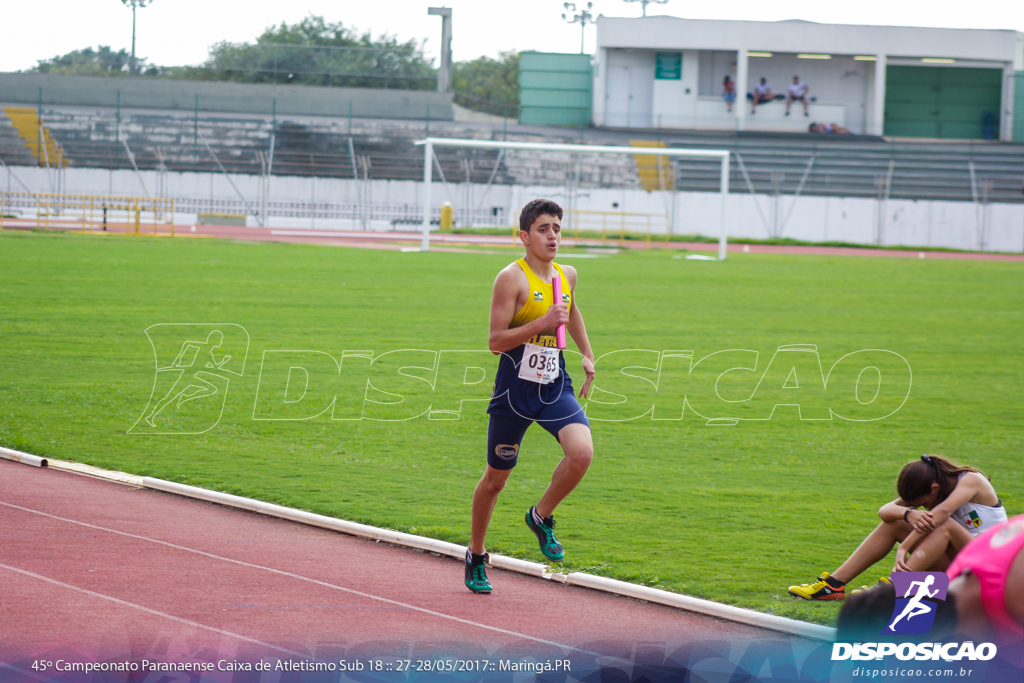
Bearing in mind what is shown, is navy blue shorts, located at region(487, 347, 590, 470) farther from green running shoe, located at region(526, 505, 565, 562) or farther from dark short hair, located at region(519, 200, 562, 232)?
dark short hair, located at region(519, 200, 562, 232)

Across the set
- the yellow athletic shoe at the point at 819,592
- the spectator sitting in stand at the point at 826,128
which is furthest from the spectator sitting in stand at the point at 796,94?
the yellow athletic shoe at the point at 819,592

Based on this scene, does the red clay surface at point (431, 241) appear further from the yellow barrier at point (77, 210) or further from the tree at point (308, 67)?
the tree at point (308, 67)

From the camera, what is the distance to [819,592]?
16.8 feet

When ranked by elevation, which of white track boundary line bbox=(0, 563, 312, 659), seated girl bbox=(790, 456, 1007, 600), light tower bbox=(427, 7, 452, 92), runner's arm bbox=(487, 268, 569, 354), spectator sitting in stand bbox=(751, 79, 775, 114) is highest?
light tower bbox=(427, 7, 452, 92)

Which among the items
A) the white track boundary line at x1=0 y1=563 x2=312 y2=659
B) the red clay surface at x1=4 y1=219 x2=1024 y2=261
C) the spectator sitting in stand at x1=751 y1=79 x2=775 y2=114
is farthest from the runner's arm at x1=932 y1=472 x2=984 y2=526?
the spectator sitting in stand at x1=751 y1=79 x2=775 y2=114

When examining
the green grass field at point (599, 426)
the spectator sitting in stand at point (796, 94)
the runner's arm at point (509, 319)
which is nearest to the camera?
the runner's arm at point (509, 319)

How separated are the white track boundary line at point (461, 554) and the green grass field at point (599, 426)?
188mm

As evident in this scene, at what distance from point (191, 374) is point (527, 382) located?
695 cm

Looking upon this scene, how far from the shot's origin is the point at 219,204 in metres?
47.0

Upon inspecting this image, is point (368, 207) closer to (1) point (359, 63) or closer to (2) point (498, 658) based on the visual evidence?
(1) point (359, 63)

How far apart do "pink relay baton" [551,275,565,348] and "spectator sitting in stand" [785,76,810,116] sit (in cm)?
5665

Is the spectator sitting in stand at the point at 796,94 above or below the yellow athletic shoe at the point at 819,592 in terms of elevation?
above

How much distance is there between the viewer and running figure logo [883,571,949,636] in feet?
8.77

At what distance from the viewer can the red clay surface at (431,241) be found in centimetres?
3575
